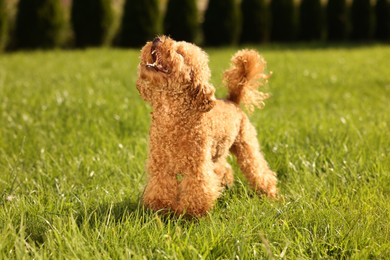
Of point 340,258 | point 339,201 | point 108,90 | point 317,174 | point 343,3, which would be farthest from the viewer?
point 343,3

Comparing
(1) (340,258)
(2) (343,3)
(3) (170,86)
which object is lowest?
(1) (340,258)

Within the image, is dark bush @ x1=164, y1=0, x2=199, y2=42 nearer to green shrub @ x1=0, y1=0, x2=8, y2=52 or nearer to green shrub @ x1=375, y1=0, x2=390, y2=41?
green shrub @ x1=0, y1=0, x2=8, y2=52

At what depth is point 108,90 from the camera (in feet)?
26.6

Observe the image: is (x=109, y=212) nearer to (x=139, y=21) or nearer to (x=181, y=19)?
(x=139, y=21)

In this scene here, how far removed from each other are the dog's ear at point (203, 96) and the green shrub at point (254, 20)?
16102 mm

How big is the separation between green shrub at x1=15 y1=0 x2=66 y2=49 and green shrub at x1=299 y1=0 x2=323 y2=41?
9.58 meters

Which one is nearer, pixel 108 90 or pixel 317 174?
pixel 317 174

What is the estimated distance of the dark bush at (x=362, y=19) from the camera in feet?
66.7

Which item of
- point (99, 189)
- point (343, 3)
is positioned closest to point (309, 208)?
point (99, 189)

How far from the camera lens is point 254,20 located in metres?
18.5

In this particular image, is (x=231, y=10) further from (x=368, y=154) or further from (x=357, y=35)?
(x=368, y=154)

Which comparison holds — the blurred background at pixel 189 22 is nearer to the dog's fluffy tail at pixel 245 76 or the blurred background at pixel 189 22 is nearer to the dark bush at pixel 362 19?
the dark bush at pixel 362 19

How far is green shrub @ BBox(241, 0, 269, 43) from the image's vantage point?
18.5 metres

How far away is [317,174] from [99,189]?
186 cm
